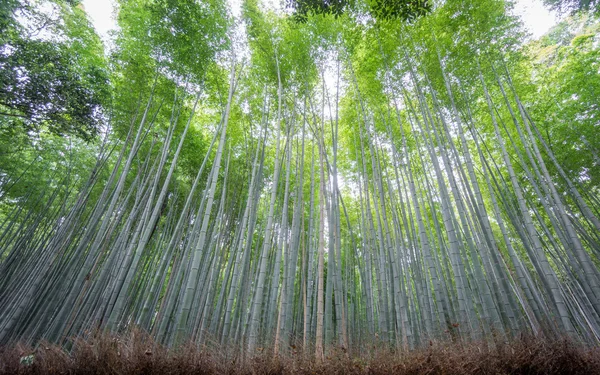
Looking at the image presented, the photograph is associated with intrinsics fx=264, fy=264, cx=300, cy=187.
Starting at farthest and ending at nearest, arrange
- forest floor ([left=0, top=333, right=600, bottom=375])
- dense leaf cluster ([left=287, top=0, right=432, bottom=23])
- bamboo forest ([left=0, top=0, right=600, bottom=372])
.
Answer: bamboo forest ([left=0, top=0, right=600, bottom=372]), dense leaf cluster ([left=287, top=0, right=432, bottom=23]), forest floor ([left=0, top=333, right=600, bottom=375])

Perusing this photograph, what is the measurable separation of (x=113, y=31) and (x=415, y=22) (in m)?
5.47

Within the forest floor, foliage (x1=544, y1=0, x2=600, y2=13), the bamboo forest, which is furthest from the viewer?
foliage (x1=544, y1=0, x2=600, y2=13)

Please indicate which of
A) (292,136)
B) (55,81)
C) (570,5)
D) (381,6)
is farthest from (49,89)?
(570,5)

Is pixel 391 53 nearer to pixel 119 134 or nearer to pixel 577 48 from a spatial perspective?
pixel 577 48

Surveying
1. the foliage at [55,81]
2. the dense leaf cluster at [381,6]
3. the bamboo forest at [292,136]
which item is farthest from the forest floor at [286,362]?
the dense leaf cluster at [381,6]

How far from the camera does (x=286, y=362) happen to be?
206 cm

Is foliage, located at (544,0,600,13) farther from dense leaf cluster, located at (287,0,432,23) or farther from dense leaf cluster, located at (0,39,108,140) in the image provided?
dense leaf cluster, located at (0,39,108,140)

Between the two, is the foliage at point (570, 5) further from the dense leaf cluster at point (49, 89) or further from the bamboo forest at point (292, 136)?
the dense leaf cluster at point (49, 89)

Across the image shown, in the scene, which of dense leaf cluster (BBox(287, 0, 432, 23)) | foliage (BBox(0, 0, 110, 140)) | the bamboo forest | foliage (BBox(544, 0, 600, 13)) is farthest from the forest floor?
foliage (BBox(544, 0, 600, 13))

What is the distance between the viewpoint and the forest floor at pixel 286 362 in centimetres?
181

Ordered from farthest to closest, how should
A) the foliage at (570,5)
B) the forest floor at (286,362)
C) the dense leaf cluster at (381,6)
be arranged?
the foliage at (570,5) < the dense leaf cluster at (381,6) < the forest floor at (286,362)

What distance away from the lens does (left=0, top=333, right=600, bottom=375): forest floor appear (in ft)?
5.93

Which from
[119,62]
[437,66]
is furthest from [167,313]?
[437,66]

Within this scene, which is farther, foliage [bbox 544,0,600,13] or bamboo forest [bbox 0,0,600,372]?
foliage [bbox 544,0,600,13]
